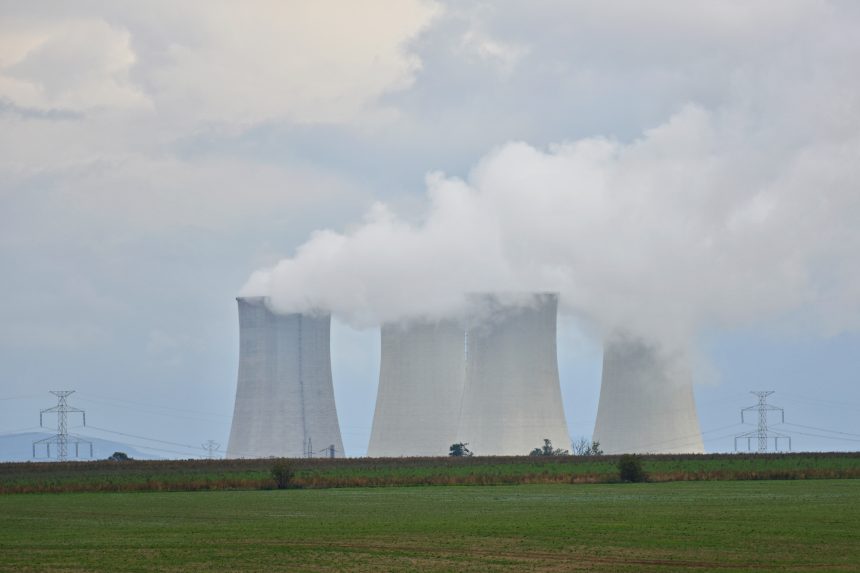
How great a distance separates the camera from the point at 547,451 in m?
42.3

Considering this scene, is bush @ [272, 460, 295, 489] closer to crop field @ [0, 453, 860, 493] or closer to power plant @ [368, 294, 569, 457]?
crop field @ [0, 453, 860, 493]

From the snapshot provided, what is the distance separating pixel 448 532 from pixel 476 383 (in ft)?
75.6

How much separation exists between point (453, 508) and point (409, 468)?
15733 millimetres

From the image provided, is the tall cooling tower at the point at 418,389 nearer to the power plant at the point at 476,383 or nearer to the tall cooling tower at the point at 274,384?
the power plant at the point at 476,383

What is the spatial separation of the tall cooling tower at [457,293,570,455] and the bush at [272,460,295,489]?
10.4 metres

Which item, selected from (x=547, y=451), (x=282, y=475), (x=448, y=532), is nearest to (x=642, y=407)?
(x=547, y=451)

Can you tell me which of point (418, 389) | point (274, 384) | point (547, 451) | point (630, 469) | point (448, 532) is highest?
point (274, 384)

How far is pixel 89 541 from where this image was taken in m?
16.0

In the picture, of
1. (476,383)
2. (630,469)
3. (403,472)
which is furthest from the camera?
(476,383)

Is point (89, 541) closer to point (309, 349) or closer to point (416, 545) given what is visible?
point (416, 545)

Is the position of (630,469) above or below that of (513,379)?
below

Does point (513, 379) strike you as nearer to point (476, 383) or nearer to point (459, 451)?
point (476, 383)

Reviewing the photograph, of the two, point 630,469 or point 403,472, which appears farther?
point 403,472

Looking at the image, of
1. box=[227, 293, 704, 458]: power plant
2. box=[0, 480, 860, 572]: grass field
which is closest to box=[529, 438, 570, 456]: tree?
box=[227, 293, 704, 458]: power plant
